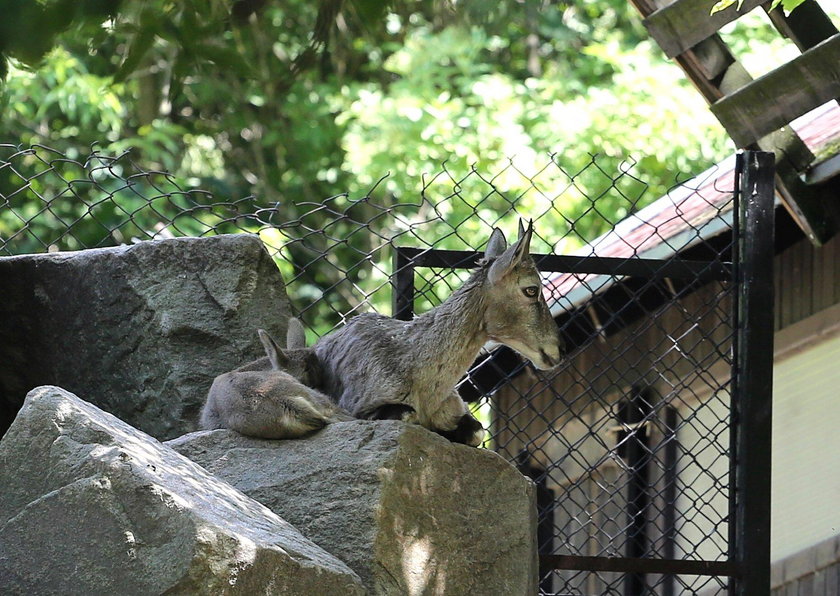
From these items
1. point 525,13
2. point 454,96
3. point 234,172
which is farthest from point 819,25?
point 234,172

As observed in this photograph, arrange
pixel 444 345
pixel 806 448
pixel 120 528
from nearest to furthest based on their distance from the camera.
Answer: pixel 120 528 → pixel 444 345 → pixel 806 448

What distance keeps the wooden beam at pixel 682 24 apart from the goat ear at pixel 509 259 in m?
1.17

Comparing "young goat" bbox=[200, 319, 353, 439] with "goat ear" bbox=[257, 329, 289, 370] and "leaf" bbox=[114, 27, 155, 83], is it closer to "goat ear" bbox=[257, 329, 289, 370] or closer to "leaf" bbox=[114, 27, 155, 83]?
"goat ear" bbox=[257, 329, 289, 370]

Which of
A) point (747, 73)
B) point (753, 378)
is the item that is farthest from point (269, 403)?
point (747, 73)

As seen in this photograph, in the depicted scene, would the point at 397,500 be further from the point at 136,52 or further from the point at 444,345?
the point at 136,52

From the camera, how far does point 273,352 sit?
17.6 feet

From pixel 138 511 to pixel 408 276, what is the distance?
2.00 meters

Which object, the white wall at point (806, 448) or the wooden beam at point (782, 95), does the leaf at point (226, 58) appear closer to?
Result: the wooden beam at point (782, 95)

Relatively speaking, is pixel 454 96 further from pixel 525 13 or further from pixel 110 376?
pixel 525 13

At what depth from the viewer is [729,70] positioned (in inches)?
238

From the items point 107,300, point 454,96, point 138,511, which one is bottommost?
point 454,96

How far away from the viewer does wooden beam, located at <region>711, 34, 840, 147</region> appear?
565 cm

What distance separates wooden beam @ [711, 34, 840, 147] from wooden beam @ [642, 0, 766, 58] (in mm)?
292

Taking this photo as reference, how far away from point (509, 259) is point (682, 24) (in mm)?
1360
